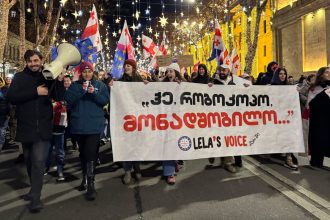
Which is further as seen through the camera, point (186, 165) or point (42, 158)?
point (186, 165)

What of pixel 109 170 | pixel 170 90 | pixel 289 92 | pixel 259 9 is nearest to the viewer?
pixel 170 90

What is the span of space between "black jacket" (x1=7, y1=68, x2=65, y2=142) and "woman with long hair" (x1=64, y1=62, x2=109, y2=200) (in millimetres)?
428

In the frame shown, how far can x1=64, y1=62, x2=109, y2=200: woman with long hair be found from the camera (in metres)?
5.86

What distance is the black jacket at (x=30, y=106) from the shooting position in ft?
17.5

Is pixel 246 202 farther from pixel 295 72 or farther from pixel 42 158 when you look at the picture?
pixel 295 72

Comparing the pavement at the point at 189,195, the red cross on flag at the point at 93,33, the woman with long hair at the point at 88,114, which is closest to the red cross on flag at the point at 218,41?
the red cross on flag at the point at 93,33

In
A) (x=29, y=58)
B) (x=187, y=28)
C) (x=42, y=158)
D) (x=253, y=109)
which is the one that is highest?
(x=187, y=28)

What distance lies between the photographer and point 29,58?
5.45m

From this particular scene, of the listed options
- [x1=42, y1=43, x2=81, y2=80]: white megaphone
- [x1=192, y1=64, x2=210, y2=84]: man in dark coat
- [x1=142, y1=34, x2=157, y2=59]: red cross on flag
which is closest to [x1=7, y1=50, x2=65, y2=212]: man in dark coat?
[x1=42, y1=43, x2=81, y2=80]: white megaphone

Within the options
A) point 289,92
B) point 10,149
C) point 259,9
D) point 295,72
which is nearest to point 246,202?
point 289,92

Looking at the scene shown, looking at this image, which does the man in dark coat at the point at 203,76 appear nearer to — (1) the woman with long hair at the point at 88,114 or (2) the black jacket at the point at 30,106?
(1) the woman with long hair at the point at 88,114

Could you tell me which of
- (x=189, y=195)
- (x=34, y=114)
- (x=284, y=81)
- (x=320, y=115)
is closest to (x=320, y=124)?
(x=320, y=115)

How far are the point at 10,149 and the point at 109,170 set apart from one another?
4262 millimetres

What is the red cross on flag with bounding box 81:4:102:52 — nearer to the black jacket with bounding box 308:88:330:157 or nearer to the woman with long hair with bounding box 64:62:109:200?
the woman with long hair with bounding box 64:62:109:200
